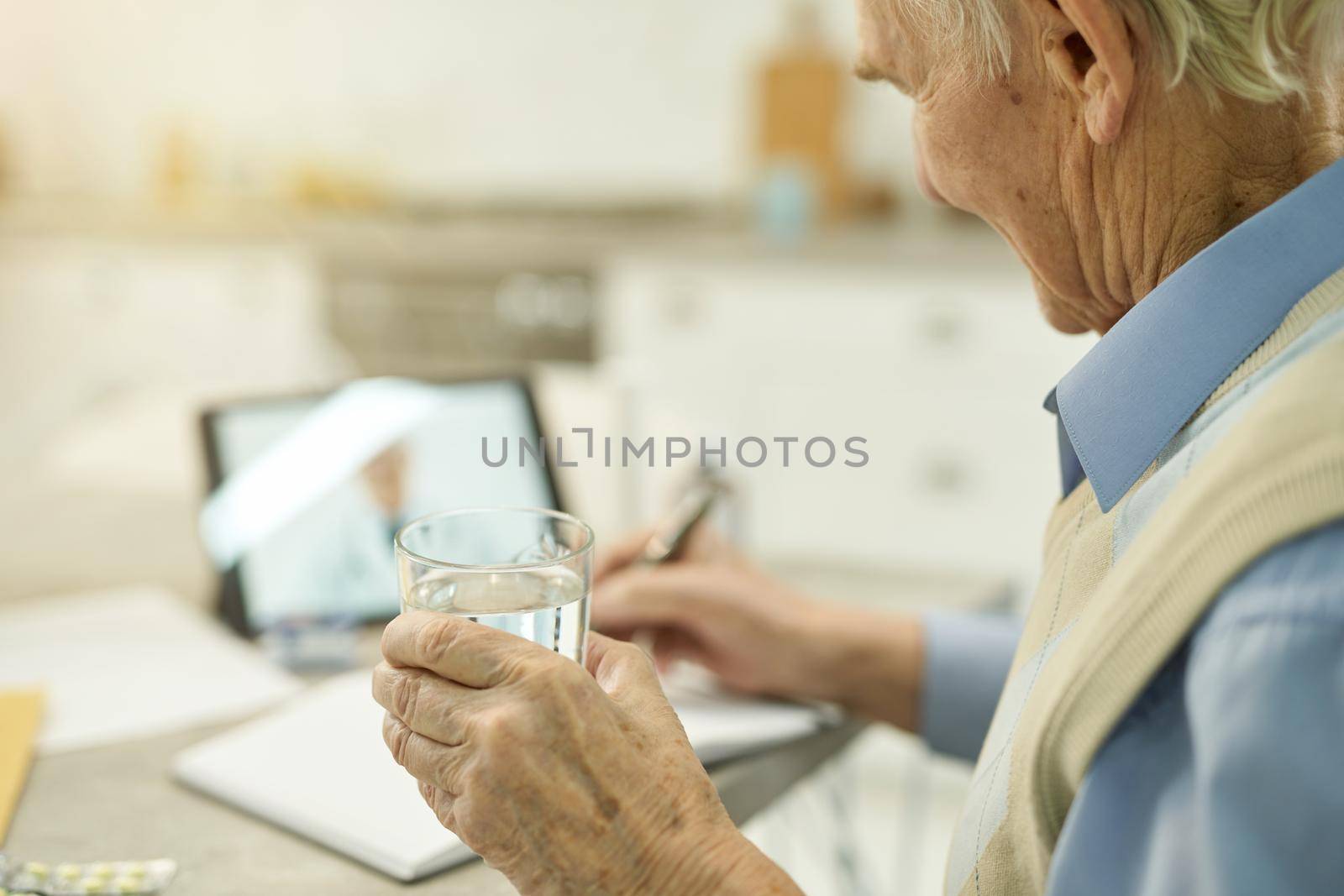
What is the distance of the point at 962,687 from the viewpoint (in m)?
0.96

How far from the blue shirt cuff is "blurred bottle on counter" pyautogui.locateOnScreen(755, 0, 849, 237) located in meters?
2.33

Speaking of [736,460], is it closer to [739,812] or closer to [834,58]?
[739,812]

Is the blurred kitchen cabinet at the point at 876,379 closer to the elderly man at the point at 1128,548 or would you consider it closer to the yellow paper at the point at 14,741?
the yellow paper at the point at 14,741

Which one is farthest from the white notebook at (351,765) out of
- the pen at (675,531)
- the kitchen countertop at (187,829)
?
the pen at (675,531)

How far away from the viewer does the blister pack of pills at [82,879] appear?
2.02 ft

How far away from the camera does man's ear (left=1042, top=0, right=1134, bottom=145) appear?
1.84 feet

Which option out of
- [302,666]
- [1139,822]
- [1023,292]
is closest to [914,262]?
[1023,292]

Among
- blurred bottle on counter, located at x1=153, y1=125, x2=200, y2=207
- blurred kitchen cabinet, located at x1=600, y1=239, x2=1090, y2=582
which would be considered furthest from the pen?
blurred bottle on counter, located at x1=153, y1=125, x2=200, y2=207

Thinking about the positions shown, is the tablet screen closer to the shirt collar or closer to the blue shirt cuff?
the blue shirt cuff

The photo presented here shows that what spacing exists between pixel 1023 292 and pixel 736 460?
5.20 ft

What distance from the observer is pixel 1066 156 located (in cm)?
63

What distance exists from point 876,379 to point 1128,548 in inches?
92.5
